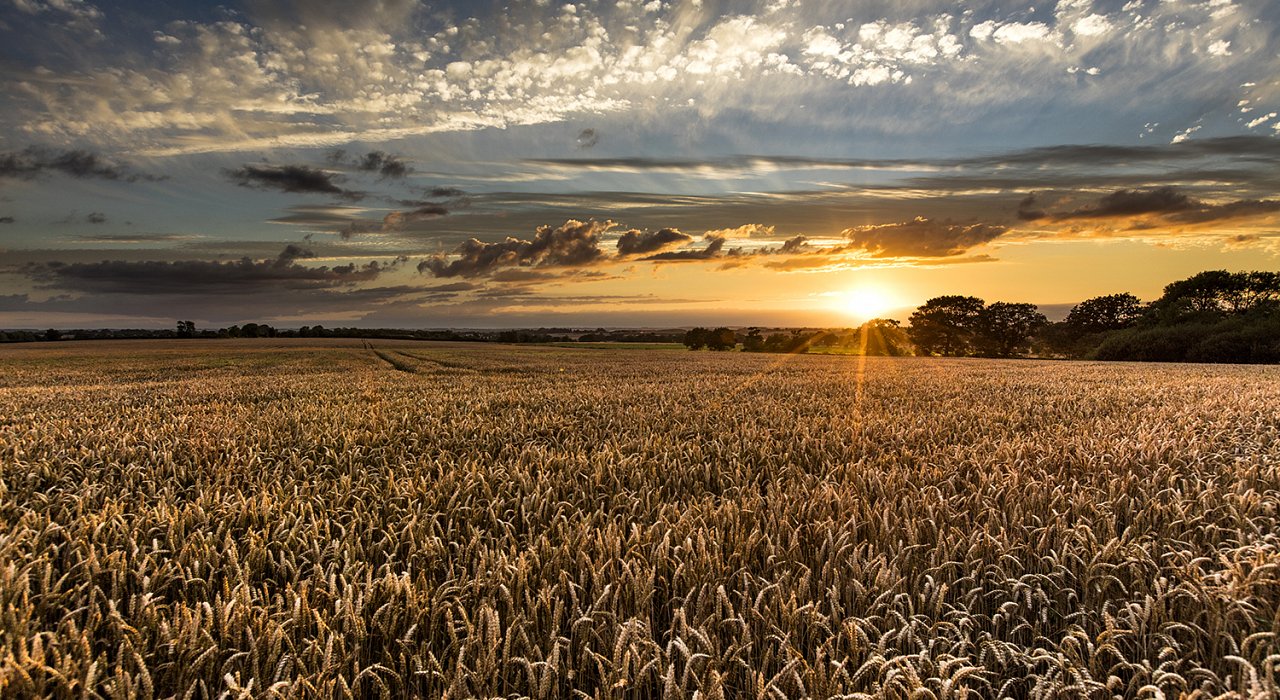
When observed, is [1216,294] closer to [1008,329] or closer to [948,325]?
[1008,329]

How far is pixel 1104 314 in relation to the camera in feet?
269

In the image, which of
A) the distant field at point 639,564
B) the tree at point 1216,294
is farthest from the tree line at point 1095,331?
the distant field at point 639,564

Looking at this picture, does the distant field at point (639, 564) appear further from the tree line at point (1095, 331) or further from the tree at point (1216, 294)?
the tree at point (1216, 294)

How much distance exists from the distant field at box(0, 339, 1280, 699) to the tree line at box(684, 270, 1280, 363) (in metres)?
59.3

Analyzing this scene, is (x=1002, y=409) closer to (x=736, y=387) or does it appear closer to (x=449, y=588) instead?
(x=736, y=387)

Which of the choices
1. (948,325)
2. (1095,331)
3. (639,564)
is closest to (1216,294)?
(1095,331)

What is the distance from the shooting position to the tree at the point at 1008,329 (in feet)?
278

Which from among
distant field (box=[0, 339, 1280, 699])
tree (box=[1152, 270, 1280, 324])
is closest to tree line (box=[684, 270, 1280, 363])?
tree (box=[1152, 270, 1280, 324])

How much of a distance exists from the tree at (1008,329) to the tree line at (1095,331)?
125 millimetres

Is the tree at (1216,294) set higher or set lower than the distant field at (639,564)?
higher

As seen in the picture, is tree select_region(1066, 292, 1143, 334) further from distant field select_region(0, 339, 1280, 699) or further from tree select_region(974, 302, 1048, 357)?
distant field select_region(0, 339, 1280, 699)

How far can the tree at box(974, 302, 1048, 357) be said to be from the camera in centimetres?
8481

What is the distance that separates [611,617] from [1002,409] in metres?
9.43

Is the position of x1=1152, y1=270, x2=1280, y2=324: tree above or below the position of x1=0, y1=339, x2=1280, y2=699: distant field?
above
